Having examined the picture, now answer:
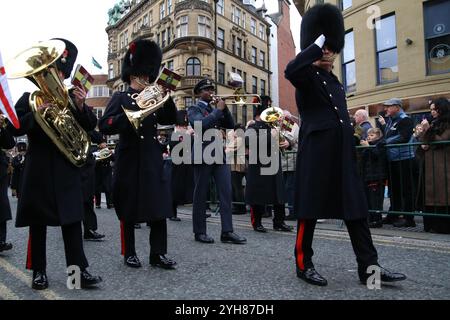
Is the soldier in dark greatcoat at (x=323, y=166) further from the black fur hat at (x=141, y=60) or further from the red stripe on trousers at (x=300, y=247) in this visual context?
the black fur hat at (x=141, y=60)

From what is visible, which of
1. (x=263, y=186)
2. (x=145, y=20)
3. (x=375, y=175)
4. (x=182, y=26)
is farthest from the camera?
(x=145, y=20)

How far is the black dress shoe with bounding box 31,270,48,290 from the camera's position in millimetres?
3455

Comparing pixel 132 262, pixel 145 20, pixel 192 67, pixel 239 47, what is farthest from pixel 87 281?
pixel 145 20

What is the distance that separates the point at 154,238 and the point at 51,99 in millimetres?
1714

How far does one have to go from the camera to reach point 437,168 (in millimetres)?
6285

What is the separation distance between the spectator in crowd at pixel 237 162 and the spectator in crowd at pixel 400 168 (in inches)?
123

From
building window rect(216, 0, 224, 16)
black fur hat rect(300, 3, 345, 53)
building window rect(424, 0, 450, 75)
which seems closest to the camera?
black fur hat rect(300, 3, 345, 53)

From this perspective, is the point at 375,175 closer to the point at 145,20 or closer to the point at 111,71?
the point at 145,20

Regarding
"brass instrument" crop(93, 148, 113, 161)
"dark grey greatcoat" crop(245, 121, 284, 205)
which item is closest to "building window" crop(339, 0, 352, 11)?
"dark grey greatcoat" crop(245, 121, 284, 205)

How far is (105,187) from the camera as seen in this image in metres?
11.6

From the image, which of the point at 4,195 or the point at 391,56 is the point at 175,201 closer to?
the point at 4,195

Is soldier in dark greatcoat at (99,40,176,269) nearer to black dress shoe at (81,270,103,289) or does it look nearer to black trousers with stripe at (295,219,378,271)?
black dress shoe at (81,270,103,289)

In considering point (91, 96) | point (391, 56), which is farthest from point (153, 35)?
point (391, 56)

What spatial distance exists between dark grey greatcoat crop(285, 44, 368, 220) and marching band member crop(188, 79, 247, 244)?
1.98 meters
